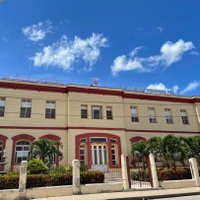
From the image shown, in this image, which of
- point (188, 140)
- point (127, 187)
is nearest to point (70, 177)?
point (127, 187)

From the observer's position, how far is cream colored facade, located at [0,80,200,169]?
63.7ft

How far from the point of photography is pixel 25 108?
798 inches

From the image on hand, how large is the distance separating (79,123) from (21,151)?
571 cm

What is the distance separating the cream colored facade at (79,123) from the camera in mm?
19422

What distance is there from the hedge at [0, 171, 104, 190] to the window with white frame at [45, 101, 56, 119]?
9.09 m

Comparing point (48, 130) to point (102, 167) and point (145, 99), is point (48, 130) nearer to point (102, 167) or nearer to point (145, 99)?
point (102, 167)

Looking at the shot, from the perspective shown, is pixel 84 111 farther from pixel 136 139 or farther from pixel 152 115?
pixel 152 115

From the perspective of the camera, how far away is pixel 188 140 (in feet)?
61.1

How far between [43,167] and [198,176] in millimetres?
10438

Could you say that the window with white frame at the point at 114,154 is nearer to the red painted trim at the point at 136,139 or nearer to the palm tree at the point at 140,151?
the palm tree at the point at 140,151

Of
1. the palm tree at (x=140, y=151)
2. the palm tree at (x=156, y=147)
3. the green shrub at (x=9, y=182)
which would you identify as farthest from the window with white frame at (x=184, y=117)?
the green shrub at (x=9, y=182)

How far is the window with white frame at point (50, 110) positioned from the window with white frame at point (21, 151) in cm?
319

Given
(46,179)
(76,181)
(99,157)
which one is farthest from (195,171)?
(46,179)

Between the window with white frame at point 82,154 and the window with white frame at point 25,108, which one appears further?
the window with white frame at point 82,154
